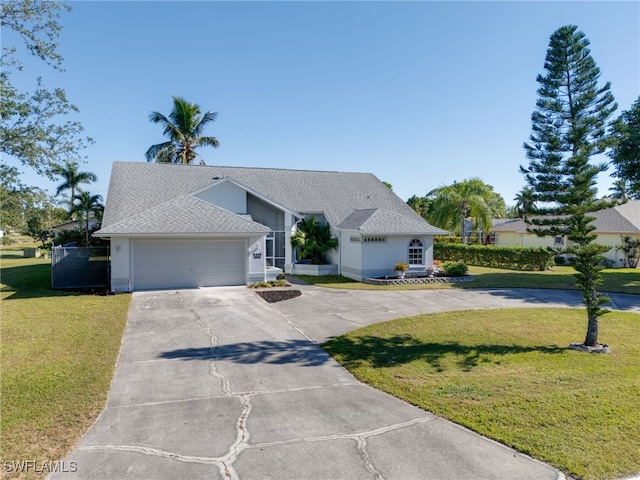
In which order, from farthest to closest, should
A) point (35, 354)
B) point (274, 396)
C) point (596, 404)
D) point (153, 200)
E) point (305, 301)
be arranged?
point (153, 200)
point (305, 301)
point (35, 354)
point (274, 396)
point (596, 404)

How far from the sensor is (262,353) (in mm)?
9336

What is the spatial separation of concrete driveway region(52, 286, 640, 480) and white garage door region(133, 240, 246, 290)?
749 cm

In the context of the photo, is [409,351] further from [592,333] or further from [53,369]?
[53,369]

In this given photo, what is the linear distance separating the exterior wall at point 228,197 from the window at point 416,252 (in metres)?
9.69

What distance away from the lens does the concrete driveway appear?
4.69 meters

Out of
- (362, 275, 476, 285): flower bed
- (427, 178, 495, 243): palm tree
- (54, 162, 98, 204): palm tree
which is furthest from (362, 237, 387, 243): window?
(54, 162, 98, 204): palm tree

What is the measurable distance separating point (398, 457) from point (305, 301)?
11.2m

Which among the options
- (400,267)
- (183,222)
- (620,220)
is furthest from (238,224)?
(620,220)

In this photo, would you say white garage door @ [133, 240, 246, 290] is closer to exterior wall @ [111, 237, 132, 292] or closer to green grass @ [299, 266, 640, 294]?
exterior wall @ [111, 237, 132, 292]

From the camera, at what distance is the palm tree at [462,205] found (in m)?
33.3

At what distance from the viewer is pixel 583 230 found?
10.0m

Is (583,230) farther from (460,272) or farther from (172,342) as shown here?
(460,272)

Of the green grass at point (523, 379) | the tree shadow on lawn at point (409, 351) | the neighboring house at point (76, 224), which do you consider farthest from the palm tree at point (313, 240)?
the neighboring house at point (76, 224)

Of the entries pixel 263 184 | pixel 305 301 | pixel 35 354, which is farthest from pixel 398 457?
pixel 263 184
